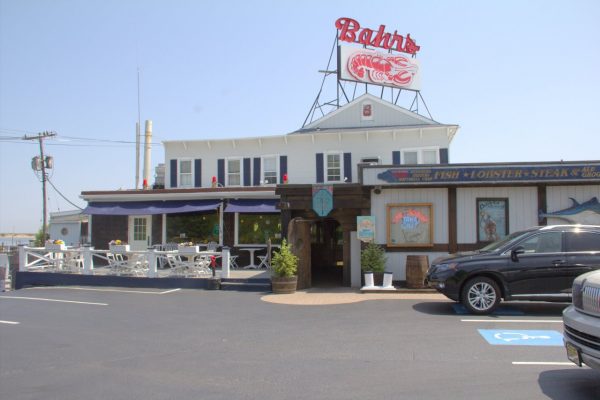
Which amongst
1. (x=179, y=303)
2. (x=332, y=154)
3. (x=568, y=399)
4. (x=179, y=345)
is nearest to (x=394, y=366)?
(x=568, y=399)

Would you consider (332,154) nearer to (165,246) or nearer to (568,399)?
(165,246)

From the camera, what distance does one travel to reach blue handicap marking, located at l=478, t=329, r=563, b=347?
7.04m

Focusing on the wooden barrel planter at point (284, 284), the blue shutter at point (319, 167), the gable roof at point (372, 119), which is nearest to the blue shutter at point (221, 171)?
the gable roof at point (372, 119)

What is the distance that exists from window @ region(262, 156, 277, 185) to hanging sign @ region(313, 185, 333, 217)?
7.66 m

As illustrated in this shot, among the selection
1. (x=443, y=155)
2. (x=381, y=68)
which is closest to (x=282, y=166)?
(x=443, y=155)

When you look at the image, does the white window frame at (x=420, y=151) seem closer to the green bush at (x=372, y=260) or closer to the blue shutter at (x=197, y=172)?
the green bush at (x=372, y=260)

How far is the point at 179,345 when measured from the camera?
24.1 ft

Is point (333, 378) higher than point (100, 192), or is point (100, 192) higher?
point (100, 192)

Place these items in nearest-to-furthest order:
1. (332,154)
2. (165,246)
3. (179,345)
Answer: (179,345) → (165,246) → (332,154)

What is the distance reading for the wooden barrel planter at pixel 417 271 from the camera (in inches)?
498

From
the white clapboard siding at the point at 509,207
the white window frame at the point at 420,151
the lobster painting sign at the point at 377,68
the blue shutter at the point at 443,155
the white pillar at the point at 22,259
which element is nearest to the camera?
the white clapboard siding at the point at 509,207

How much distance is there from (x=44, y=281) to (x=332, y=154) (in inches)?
473

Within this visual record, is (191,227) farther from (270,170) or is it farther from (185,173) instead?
(270,170)

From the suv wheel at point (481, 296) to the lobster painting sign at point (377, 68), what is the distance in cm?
1723
